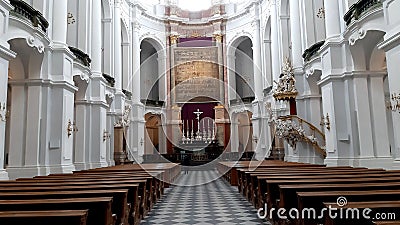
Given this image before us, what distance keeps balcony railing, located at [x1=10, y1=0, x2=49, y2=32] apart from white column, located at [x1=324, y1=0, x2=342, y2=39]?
745cm

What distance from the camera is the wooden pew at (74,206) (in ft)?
10.0

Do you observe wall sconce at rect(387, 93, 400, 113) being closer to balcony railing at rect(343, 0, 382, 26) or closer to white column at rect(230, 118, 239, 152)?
balcony railing at rect(343, 0, 382, 26)

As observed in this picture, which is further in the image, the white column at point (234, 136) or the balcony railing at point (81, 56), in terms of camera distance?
the white column at point (234, 136)

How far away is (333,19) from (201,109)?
15.7 meters

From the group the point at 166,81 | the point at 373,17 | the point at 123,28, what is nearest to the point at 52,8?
the point at 373,17

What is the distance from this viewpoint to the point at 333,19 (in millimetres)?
10320

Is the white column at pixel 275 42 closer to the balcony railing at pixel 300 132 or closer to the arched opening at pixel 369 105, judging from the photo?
the balcony railing at pixel 300 132

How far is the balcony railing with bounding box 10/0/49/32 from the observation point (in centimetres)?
776

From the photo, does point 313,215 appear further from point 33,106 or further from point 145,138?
point 145,138

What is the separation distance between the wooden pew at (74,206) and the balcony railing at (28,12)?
19.1 ft

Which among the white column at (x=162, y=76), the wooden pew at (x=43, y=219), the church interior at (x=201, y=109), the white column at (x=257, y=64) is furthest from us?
the white column at (x=162, y=76)

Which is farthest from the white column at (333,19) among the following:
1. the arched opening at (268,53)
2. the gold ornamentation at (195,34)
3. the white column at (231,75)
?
the gold ornamentation at (195,34)

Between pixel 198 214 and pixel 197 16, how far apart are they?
72.5ft

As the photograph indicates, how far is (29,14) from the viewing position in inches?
325
